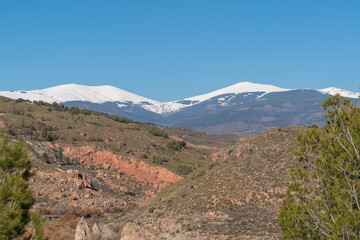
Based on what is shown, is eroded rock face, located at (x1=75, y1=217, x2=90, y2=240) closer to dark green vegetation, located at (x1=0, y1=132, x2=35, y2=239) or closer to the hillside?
the hillside

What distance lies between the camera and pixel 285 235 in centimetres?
1858

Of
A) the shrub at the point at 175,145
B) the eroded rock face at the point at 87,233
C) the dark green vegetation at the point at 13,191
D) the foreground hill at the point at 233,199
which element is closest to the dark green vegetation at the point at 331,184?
the foreground hill at the point at 233,199

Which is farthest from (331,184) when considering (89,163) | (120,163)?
(89,163)

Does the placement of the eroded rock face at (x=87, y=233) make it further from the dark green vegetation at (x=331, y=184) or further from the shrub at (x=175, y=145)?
the shrub at (x=175, y=145)

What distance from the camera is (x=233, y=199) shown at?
1396 inches

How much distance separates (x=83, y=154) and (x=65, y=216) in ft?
87.3

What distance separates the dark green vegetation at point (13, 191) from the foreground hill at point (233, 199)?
47.8ft

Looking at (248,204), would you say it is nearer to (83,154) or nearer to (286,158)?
(286,158)

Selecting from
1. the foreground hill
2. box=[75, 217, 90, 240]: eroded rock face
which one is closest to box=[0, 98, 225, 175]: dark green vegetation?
the foreground hill

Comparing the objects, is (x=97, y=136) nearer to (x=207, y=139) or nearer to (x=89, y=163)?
(x=89, y=163)

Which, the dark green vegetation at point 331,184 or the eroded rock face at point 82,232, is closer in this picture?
the dark green vegetation at point 331,184

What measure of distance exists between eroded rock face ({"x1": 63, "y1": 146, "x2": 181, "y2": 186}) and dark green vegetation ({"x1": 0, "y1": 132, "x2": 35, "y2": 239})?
4710cm

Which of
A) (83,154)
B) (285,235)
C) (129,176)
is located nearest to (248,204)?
(285,235)

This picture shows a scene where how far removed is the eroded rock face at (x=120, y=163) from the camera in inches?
2643
